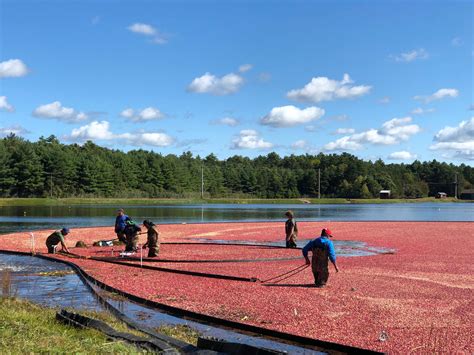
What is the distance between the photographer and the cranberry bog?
9.59 metres

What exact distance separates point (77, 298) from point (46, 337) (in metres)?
5.15

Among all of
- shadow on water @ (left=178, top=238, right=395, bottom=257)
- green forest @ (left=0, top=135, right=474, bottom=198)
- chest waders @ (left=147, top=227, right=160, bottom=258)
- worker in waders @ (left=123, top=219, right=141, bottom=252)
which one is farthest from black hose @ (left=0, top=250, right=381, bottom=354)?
green forest @ (left=0, top=135, right=474, bottom=198)

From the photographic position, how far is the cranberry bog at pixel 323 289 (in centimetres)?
959

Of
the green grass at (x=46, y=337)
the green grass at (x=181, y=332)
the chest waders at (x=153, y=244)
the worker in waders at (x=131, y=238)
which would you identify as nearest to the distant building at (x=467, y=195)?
the worker in waders at (x=131, y=238)

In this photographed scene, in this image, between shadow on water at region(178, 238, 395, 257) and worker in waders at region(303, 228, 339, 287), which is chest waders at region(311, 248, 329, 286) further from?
shadow on water at region(178, 238, 395, 257)

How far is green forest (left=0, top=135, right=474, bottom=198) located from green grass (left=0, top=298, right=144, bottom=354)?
3793 inches

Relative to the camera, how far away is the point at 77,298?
1264 cm

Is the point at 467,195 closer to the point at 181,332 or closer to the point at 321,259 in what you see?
the point at 321,259

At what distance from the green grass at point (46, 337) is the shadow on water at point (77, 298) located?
1.18m

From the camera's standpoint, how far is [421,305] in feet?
38.4

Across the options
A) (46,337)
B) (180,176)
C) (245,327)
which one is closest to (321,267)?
(245,327)

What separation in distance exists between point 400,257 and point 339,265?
11.6ft

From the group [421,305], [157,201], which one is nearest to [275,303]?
[421,305]

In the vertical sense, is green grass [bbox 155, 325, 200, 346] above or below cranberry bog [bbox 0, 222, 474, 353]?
below
